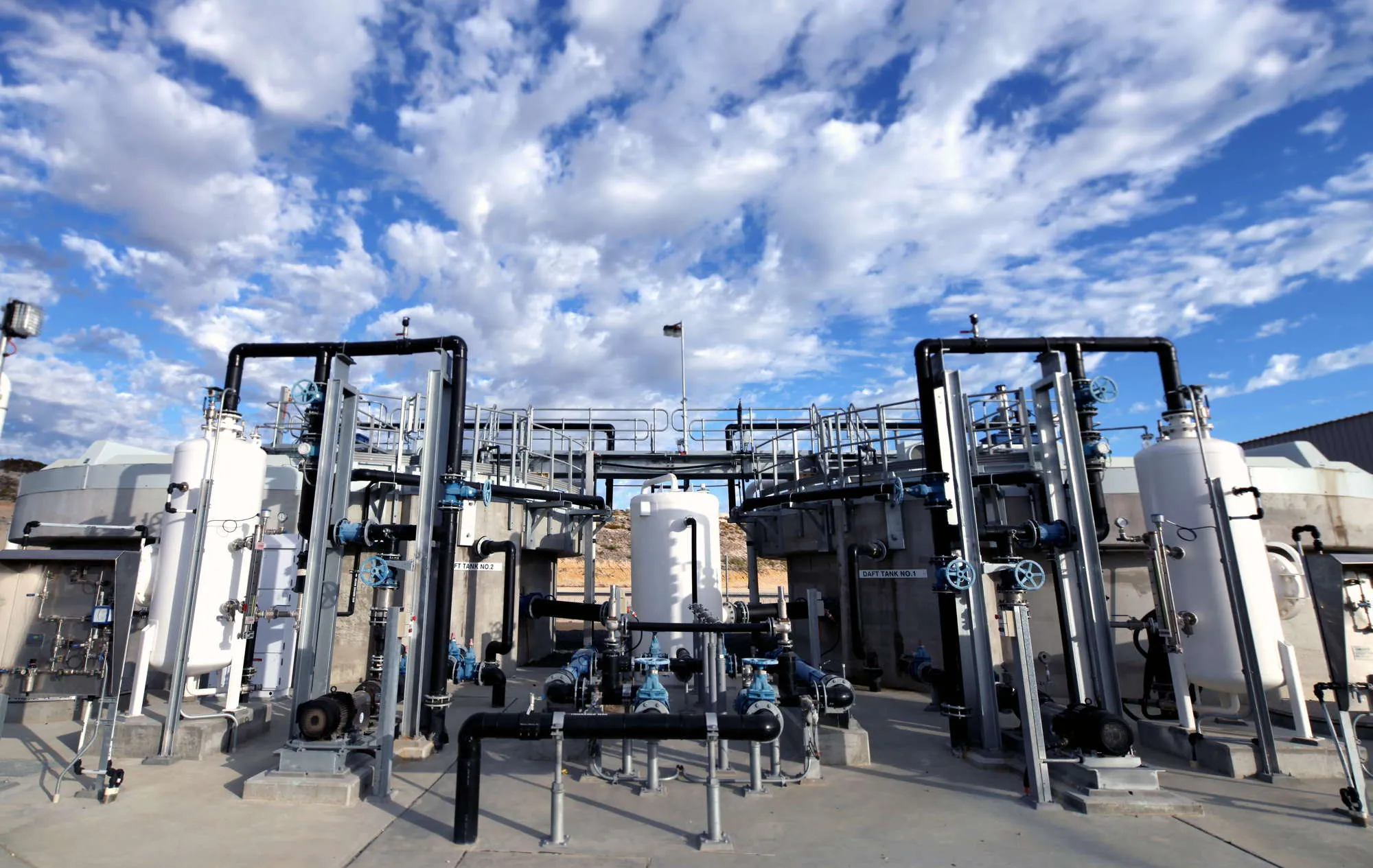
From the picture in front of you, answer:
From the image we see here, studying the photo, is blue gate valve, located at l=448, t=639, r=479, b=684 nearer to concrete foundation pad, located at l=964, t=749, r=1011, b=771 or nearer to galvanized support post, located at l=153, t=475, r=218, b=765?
galvanized support post, located at l=153, t=475, r=218, b=765

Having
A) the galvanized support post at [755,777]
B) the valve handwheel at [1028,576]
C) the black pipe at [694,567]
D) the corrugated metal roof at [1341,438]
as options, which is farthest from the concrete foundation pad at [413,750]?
the corrugated metal roof at [1341,438]

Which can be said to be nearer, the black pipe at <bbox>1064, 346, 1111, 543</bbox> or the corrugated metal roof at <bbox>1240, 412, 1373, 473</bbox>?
the black pipe at <bbox>1064, 346, 1111, 543</bbox>

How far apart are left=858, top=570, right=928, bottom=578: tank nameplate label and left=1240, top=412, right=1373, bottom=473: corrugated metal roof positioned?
52.0 feet

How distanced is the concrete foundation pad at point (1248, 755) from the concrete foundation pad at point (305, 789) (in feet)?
32.1

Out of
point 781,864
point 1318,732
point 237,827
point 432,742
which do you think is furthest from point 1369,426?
point 237,827

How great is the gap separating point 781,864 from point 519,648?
1266 cm

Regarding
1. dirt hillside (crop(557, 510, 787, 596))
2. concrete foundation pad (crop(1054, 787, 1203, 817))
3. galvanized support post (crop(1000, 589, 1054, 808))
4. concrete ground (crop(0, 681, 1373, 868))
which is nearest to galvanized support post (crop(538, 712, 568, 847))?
concrete ground (crop(0, 681, 1373, 868))

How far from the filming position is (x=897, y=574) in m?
12.8

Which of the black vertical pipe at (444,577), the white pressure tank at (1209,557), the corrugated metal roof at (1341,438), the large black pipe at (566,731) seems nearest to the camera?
the large black pipe at (566,731)

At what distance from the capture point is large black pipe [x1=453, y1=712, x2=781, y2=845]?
239 inches

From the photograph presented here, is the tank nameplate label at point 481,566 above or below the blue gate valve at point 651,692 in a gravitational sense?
above

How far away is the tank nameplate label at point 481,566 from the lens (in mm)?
14945

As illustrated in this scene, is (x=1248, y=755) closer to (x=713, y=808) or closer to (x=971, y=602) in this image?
(x=971, y=602)

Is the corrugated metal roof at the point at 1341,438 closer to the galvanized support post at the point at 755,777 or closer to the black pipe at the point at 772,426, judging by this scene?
the black pipe at the point at 772,426
